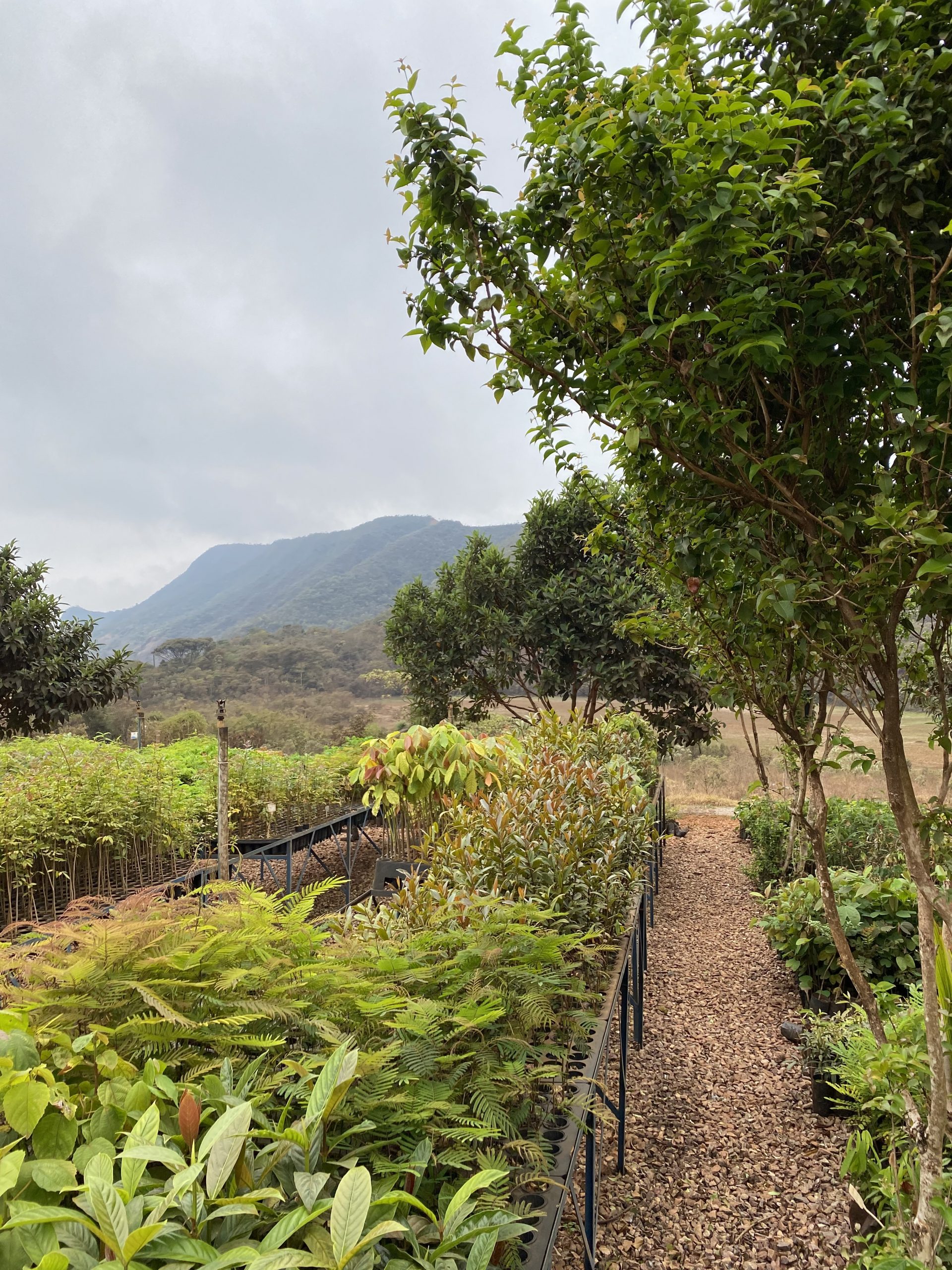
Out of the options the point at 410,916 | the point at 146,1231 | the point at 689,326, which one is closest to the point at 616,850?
the point at 410,916

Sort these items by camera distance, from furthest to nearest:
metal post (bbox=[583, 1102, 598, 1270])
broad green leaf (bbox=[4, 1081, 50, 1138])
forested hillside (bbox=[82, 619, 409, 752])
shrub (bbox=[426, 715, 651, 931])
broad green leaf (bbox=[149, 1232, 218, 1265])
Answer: forested hillside (bbox=[82, 619, 409, 752]), shrub (bbox=[426, 715, 651, 931]), metal post (bbox=[583, 1102, 598, 1270]), broad green leaf (bbox=[4, 1081, 50, 1138]), broad green leaf (bbox=[149, 1232, 218, 1265])

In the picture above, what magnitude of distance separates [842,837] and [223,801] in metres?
5.17

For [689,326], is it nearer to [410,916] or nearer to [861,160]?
[861,160]

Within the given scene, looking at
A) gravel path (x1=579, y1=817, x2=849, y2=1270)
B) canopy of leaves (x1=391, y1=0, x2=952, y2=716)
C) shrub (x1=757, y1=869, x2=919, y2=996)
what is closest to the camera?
canopy of leaves (x1=391, y1=0, x2=952, y2=716)

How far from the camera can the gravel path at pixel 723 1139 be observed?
2.50 metres

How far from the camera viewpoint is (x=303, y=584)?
62312 mm

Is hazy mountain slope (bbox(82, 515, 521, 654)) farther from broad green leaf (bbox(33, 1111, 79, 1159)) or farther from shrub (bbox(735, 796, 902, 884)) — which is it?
broad green leaf (bbox(33, 1111, 79, 1159))

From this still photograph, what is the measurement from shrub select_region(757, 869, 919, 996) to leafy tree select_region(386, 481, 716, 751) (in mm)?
4435

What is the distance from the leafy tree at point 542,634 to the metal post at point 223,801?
17.1 ft

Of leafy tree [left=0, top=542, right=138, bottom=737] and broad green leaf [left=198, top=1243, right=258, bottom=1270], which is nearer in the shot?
broad green leaf [left=198, top=1243, right=258, bottom=1270]

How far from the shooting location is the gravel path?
2.50 metres

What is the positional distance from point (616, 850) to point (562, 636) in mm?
5892

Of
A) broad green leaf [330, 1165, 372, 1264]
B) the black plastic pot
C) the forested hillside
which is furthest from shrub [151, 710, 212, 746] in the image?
broad green leaf [330, 1165, 372, 1264]

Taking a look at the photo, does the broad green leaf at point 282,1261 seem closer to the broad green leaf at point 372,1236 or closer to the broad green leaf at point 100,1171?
the broad green leaf at point 372,1236
